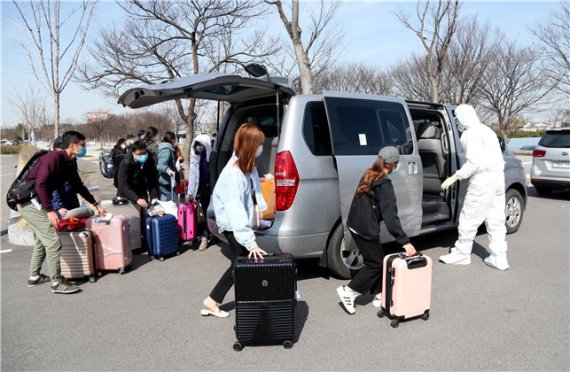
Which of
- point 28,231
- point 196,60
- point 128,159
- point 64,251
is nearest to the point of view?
point 64,251

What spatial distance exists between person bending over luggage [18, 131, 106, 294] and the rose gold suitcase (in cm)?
22

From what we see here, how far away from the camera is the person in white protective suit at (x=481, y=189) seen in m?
5.11

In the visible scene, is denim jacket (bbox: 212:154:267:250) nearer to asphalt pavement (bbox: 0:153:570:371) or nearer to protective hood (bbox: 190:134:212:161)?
asphalt pavement (bbox: 0:153:570:371)

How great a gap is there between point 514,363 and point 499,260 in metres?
2.36

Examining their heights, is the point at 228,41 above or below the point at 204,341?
above

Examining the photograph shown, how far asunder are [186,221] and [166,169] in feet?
2.96

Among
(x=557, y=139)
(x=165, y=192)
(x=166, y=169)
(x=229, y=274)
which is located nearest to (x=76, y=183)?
(x=166, y=169)

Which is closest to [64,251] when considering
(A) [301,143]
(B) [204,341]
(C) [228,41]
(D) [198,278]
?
(D) [198,278]

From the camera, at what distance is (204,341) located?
3445mm

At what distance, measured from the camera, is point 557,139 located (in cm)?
1029

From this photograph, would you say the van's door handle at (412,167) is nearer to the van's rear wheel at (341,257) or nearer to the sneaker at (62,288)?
the van's rear wheel at (341,257)

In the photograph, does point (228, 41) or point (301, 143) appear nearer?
point (301, 143)

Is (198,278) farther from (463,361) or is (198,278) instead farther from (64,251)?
(463,361)

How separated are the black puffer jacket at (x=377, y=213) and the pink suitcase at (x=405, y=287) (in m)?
0.21
